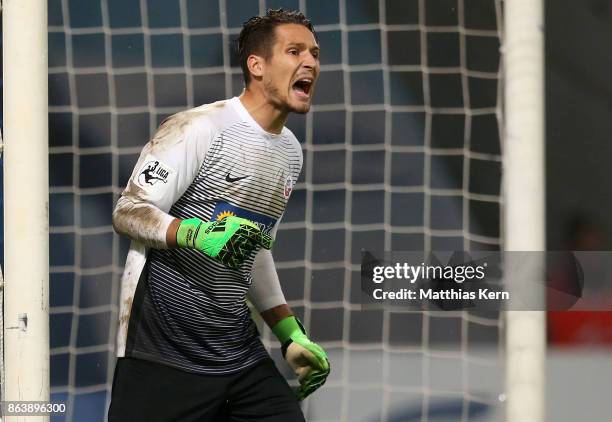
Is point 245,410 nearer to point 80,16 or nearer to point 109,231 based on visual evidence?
point 109,231

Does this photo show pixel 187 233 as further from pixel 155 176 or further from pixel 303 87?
pixel 303 87

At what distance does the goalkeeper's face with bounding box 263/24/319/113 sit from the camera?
3201mm

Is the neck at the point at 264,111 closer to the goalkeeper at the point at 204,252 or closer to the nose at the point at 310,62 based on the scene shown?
the goalkeeper at the point at 204,252

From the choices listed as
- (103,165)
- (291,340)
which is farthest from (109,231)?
(291,340)

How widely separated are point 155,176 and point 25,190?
557 mm

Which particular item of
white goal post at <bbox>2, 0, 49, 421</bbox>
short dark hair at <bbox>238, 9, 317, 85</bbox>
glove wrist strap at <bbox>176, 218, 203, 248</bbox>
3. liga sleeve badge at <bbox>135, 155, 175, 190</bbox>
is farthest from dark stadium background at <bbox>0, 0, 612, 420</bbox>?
glove wrist strap at <bbox>176, 218, 203, 248</bbox>

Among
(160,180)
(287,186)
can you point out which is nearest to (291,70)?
(287,186)

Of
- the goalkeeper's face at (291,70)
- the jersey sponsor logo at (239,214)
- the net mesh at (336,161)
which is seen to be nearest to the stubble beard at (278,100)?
the goalkeeper's face at (291,70)

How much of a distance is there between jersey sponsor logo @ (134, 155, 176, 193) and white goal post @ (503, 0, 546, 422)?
1.06 metres

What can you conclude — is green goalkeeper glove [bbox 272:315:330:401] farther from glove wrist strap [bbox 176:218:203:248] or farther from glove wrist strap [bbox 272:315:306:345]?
glove wrist strap [bbox 176:218:203:248]

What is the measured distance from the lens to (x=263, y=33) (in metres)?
3.26

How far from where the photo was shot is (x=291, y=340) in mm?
3334

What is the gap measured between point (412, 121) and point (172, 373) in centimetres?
180

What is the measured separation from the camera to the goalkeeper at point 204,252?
3.06 m
